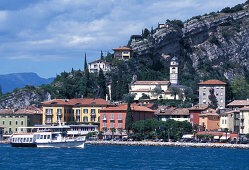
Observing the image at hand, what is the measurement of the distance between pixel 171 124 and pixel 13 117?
4096 cm

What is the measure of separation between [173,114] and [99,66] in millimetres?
47083

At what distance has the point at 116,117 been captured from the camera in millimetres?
133000

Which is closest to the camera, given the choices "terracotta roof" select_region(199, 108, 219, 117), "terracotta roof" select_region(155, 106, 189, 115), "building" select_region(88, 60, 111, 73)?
"terracotta roof" select_region(199, 108, 219, 117)

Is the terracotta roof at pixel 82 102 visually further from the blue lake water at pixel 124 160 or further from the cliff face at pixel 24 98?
the blue lake water at pixel 124 160

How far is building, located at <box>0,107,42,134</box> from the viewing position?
141m

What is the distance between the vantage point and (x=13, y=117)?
142 meters

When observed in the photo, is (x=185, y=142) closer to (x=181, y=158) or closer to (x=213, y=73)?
(x=181, y=158)

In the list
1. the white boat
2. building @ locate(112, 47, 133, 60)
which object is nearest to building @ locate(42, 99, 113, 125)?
the white boat

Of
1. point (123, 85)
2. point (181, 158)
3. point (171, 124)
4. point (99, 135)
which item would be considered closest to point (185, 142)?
point (171, 124)

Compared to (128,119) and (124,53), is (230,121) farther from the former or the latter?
(124,53)

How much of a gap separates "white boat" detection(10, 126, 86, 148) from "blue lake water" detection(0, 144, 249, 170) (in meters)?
8.41

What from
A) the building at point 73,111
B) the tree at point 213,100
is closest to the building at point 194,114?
the tree at point 213,100

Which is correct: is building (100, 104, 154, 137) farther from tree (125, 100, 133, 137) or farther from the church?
the church

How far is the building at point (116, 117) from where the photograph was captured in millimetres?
132000
